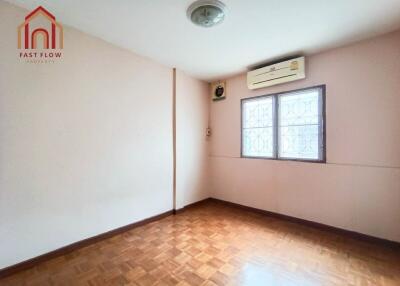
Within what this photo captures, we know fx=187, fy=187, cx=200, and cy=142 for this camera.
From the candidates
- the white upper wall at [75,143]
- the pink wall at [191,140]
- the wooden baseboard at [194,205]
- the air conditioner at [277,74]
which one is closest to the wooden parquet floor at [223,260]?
the white upper wall at [75,143]

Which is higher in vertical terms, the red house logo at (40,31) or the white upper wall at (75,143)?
the red house logo at (40,31)

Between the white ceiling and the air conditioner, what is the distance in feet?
0.51

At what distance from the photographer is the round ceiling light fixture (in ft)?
5.80

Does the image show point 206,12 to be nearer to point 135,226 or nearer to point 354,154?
point 354,154

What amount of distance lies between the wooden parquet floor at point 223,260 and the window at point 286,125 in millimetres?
1159

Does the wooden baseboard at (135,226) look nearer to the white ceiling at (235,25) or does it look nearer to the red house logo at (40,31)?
the red house logo at (40,31)

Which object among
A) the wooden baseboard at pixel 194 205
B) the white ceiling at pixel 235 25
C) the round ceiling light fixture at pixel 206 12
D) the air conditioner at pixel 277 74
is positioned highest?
the white ceiling at pixel 235 25

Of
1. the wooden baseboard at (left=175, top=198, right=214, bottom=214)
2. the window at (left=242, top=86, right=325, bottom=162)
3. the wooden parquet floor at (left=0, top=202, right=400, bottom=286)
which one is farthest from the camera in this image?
the wooden baseboard at (left=175, top=198, right=214, bottom=214)

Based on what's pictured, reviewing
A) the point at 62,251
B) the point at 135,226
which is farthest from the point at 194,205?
the point at 62,251

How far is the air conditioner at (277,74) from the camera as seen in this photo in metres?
2.76

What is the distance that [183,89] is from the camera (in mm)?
3547

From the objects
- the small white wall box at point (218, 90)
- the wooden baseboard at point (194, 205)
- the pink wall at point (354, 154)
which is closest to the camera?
the pink wall at point (354, 154)

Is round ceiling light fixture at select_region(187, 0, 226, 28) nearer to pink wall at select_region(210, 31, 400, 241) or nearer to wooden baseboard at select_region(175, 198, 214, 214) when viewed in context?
pink wall at select_region(210, 31, 400, 241)

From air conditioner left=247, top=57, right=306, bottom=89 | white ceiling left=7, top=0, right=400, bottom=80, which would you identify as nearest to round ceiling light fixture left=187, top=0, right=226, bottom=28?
white ceiling left=7, top=0, right=400, bottom=80
